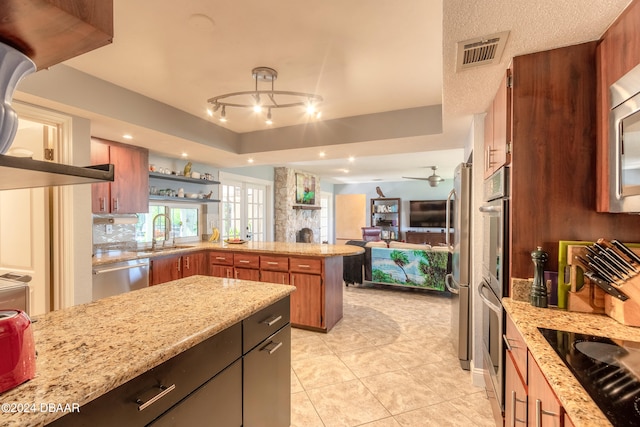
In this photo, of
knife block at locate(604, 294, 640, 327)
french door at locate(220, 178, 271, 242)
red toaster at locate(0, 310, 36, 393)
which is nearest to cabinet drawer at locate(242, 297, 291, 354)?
red toaster at locate(0, 310, 36, 393)

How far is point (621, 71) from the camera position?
3.79ft

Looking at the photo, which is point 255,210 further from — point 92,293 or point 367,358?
point 367,358

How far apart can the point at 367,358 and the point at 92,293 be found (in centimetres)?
262

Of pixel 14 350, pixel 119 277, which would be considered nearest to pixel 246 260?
pixel 119 277

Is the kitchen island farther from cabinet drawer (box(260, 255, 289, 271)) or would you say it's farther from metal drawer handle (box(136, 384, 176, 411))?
metal drawer handle (box(136, 384, 176, 411))

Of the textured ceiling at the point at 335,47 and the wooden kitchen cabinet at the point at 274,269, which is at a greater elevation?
the textured ceiling at the point at 335,47

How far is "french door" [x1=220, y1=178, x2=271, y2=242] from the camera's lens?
216 inches

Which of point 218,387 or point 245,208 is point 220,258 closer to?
point 245,208

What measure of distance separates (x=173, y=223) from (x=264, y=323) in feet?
12.3

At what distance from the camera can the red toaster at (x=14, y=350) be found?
0.63 m

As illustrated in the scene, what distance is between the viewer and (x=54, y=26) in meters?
0.68

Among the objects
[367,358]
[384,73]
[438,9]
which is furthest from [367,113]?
[367,358]

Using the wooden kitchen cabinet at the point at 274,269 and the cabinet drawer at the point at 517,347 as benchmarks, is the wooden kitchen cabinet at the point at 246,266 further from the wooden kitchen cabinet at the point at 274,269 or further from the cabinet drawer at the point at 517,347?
the cabinet drawer at the point at 517,347

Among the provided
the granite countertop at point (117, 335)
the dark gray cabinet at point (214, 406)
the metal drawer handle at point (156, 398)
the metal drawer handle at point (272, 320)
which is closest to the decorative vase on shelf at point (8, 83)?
the granite countertop at point (117, 335)
